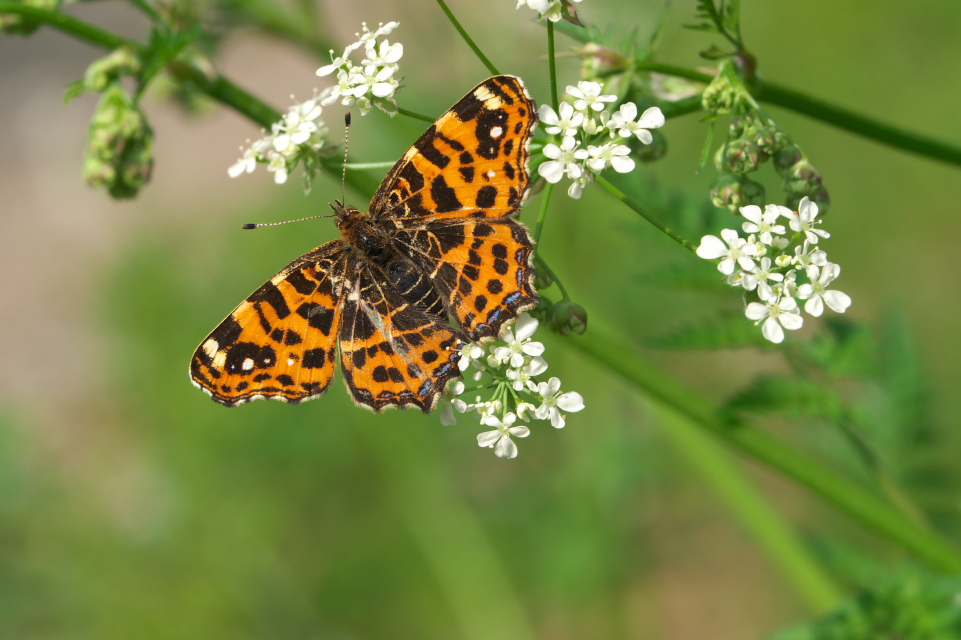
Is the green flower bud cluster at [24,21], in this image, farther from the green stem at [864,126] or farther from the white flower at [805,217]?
the white flower at [805,217]

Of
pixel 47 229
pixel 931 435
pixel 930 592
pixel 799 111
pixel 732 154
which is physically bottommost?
pixel 930 592

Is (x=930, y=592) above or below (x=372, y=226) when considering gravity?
below

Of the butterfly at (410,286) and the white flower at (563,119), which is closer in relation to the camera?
the white flower at (563,119)

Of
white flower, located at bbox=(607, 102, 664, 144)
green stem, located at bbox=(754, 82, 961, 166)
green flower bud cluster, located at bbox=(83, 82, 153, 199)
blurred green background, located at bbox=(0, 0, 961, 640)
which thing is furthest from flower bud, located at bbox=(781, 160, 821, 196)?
blurred green background, located at bbox=(0, 0, 961, 640)

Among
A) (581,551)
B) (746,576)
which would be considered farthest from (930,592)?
(746,576)

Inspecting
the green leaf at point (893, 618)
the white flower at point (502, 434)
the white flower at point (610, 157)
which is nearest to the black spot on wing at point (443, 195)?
the white flower at point (610, 157)

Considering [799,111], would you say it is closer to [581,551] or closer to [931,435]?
[931,435]
